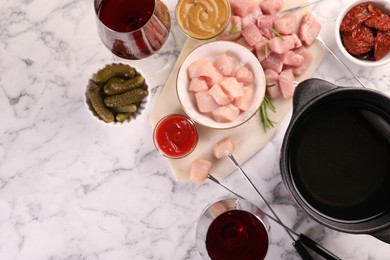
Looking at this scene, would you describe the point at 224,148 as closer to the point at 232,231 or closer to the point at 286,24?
the point at 232,231

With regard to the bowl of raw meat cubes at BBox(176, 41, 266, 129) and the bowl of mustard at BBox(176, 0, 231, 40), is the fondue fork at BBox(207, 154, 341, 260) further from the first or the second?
the bowl of mustard at BBox(176, 0, 231, 40)

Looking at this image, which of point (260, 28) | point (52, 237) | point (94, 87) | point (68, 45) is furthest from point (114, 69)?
point (52, 237)

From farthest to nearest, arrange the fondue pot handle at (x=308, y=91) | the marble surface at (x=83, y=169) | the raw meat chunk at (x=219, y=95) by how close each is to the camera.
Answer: the marble surface at (x=83, y=169) → the raw meat chunk at (x=219, y=95) → the fondue pot handle at (x=308, y=91)

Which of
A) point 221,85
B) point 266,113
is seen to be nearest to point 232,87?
point 221,85

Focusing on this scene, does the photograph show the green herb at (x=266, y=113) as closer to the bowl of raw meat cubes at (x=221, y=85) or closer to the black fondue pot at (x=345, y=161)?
the bowl of raw meat cubes at (x=221, y=85)

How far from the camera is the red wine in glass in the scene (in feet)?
4.45

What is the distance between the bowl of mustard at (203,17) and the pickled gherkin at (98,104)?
11.5 inches

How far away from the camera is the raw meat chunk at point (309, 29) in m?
1.56

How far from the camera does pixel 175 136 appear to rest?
5.15 feet

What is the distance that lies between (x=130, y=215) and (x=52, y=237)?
0.24 m

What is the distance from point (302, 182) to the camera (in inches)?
52.6

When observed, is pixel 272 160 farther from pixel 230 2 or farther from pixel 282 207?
pixel 230 2

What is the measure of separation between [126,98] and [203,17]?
12.4 inches

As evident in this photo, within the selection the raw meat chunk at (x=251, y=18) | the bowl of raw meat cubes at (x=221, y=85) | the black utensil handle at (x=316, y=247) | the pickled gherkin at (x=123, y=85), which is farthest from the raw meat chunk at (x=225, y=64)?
the black utensil handle at (x=316, y=247)
